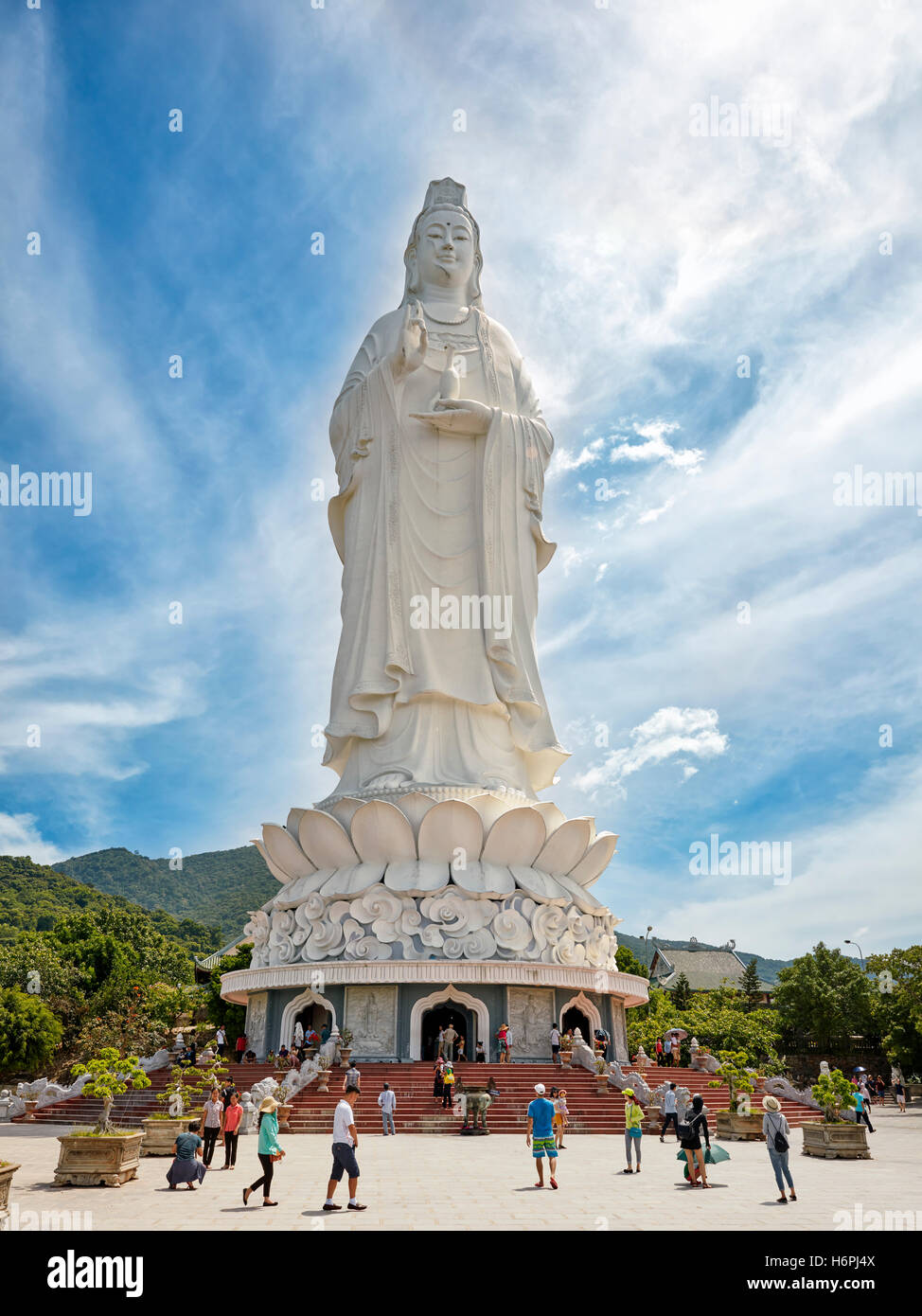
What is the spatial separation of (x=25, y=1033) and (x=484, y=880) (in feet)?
58.9

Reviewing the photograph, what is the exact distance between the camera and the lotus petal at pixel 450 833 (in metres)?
22.2

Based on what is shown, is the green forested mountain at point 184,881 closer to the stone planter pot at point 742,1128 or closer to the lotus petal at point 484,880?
the lotus petal at point 484,880

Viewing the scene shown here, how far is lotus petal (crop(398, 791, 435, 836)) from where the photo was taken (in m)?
22.7

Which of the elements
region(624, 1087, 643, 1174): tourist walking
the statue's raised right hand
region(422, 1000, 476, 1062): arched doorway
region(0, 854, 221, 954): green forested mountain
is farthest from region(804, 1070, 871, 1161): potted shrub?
region(0, 854, 221, 954): green forested mountain

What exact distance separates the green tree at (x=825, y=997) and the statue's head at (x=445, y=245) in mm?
26837

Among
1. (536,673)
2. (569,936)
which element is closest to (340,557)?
(536,673)

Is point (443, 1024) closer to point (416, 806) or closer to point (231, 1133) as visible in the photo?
point (416, 806)

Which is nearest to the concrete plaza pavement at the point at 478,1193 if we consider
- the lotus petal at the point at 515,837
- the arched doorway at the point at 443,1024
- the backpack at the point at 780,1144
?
the backpack at the point at 780,1144

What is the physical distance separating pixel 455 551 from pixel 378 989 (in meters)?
11.1

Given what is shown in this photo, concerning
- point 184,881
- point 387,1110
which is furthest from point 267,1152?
point 184,881

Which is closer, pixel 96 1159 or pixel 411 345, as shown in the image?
pixel 96 1159

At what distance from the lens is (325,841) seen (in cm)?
2302

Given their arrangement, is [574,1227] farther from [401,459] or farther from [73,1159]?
[401,459]

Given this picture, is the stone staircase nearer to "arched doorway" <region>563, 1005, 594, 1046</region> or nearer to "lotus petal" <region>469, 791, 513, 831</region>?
"arched doorway" <region>563, 1005, 594, 1046</region>
